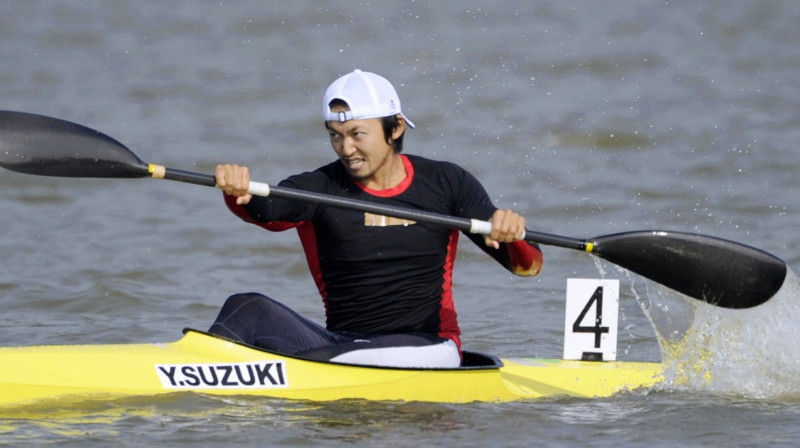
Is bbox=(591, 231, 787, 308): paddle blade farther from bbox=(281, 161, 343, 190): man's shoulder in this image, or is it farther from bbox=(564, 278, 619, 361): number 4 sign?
bbox=(281, 161, 343, 190): man's shoulder

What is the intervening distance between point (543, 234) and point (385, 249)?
67cm

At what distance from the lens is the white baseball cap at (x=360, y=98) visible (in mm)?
4758

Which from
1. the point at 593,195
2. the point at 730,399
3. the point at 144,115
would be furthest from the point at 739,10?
the point at 730,399

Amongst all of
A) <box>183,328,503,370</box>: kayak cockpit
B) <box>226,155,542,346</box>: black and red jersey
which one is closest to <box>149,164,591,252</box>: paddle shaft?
<box>226,155,542,346</box>: black and red jersey

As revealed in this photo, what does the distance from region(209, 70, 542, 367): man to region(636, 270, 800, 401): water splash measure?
3.18ft

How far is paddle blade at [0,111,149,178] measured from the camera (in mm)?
5082

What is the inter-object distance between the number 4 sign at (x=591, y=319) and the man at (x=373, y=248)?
0.48 m

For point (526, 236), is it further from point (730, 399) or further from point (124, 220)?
point (124, 220)

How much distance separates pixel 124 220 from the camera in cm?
969

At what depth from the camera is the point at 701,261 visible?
535 centimetres

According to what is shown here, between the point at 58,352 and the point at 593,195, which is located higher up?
the point at 593,195

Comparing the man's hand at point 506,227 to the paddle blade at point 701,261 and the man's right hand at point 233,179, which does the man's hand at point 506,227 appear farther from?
the man's right hand at point 233,179

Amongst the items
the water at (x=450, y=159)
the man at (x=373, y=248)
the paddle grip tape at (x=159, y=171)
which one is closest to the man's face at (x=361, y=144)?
the man at (x=373, y=248)

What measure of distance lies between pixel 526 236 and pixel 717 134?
7549 mm
